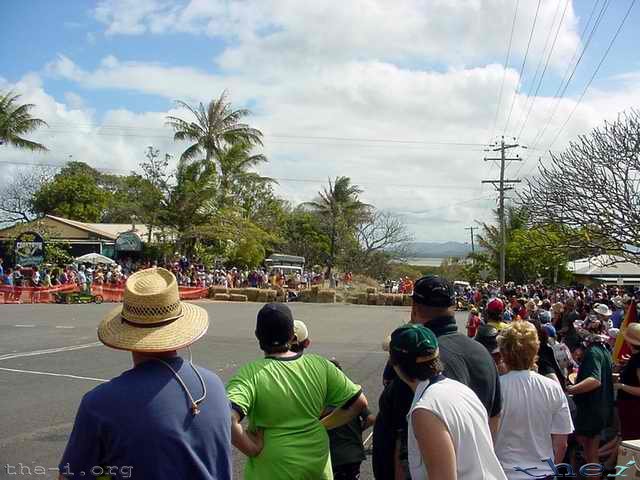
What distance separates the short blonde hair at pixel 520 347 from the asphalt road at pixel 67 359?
8.31 feet

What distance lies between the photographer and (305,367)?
11.5 feet

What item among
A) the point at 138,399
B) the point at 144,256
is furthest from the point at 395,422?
the point at 144,256

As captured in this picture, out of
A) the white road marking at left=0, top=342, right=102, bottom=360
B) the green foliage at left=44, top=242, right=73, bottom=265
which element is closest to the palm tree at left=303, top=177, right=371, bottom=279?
the green foliage at left=44, top=242, right=73, bottom=265

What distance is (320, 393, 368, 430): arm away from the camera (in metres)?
3.59

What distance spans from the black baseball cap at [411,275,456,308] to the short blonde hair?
67cm

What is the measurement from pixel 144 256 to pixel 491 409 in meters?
39.0

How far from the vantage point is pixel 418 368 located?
2.86m

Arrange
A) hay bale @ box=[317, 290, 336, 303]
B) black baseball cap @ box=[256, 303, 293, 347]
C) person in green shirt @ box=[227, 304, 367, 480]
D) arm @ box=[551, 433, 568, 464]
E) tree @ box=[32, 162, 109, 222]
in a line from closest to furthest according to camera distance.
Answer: person in green shirt @ box=[227, 304, 367, 480], black baseball cap @ box=[256, 303, 293, 347], arm @ box=[551, 433, 568, 464], hay bale @ box=[317, 290, 336, 303], tree @ box=[32, 162, 109, 222]

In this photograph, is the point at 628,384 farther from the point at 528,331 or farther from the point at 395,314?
the point at 395,314

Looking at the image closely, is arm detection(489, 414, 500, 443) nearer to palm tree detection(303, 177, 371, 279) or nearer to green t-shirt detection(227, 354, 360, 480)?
green t-shirt detection(227, 354, 360, 480)

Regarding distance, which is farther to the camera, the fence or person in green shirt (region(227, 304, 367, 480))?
the fence

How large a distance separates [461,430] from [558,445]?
5.91ft

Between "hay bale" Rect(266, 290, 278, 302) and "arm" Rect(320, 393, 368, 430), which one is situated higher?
"arm" Rect(320, 393, 368, 430)

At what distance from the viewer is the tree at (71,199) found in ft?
178
